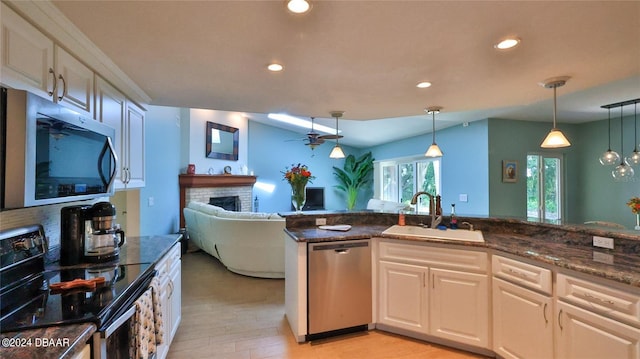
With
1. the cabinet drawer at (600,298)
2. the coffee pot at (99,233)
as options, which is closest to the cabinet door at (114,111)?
the coffee pot at (99,233)

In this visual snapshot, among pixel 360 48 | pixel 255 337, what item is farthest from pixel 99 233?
pixel 360 48

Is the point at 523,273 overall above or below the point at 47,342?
below

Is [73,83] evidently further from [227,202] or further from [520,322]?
[227,202]

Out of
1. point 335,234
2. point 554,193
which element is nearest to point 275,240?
point 335,234

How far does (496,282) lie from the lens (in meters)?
2.10

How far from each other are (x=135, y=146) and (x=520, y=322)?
3378 millimetres

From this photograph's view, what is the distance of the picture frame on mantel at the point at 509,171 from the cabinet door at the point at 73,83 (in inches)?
220

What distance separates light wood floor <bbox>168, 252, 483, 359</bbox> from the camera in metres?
2.26

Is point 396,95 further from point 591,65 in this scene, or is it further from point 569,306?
point 569,306

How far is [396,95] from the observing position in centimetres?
262

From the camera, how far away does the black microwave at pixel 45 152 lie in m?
1.06

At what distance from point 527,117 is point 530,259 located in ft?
13.0

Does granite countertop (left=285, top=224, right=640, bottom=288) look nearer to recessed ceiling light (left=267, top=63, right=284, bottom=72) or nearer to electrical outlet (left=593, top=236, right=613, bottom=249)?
electrical outlet (left=593, top=236, right=613, bottom=249)

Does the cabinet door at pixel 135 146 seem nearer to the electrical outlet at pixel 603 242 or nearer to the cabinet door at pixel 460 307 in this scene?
the cabinet door at pixel 460 307
